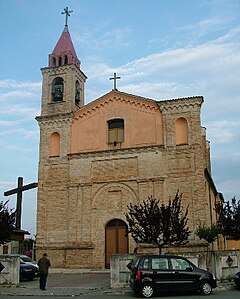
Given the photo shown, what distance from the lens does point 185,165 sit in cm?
2628

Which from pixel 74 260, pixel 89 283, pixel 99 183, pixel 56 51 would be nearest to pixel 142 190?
pixel 99 183

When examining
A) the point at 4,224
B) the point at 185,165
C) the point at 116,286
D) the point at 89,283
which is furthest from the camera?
the point at 185,165

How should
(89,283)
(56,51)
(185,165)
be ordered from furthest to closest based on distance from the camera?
(56,51)
(185,165)
(89,283)

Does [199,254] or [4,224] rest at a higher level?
[4,224]

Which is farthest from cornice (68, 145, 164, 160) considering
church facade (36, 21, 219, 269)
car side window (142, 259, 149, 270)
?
car side window (142, 259, 149, 270)

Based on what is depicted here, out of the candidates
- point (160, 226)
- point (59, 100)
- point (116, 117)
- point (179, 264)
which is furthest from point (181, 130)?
point (179, 264)

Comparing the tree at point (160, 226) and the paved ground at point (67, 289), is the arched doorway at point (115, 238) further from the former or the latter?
the tree at point (160, 226)

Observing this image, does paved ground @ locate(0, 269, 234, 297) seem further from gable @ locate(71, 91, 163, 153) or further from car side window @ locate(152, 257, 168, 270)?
gable @ locate(71, 91, 163, 153)

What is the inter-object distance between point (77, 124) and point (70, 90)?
2.73 meters

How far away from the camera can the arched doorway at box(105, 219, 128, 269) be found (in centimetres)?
2637

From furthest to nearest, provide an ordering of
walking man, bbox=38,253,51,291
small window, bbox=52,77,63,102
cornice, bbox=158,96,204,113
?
small window, bbox=52,77,63,102, cornice, bbox=158,96,204,113, walking man, bbox=38,253,51,291

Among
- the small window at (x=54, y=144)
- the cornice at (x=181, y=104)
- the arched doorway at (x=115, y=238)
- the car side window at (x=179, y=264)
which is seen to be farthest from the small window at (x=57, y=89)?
the car side window at (x=179, y=264)

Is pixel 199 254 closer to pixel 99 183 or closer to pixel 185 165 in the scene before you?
pixel 185 165

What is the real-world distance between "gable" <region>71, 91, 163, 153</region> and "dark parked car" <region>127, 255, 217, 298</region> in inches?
521
